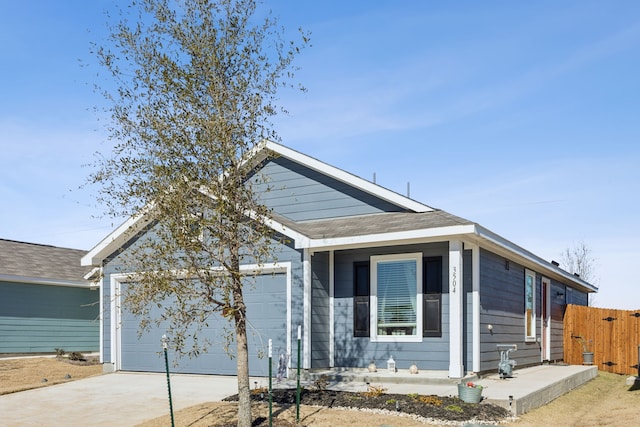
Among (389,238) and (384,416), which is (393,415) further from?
(389,238)

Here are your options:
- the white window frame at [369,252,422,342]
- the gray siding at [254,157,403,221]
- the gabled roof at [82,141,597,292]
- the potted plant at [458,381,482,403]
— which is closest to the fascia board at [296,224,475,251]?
the gabled roof at [82,141,597,292]

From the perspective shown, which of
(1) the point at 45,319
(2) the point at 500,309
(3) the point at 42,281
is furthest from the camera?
(1) the point at 45,319

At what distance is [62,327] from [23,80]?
12533 mm

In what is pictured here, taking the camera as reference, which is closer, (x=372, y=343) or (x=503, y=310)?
(x=372, y=343)

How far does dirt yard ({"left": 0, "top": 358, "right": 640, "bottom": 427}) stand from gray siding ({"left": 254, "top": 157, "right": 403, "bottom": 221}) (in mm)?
5603

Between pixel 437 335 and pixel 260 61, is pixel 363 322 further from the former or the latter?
pixel 260 61

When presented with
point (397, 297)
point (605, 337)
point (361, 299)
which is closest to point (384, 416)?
point (397, 297)

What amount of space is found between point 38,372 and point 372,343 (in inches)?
371

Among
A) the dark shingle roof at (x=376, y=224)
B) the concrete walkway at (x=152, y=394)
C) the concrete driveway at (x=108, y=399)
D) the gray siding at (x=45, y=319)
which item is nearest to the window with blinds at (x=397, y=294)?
A: the dark shingle roof at (x=376, y=224)

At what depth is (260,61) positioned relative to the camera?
9289 millimetres

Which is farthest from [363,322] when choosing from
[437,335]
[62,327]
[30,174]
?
[62,327]

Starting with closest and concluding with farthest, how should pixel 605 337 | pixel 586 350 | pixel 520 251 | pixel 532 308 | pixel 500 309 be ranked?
1. pixel 500 309
2. pixel 520 251
3. pixel 532 308
4. pixel 605 337
5. pixel 586 350

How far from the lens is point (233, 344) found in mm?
14844

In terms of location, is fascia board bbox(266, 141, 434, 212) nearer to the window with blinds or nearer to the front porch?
the window with blinds
